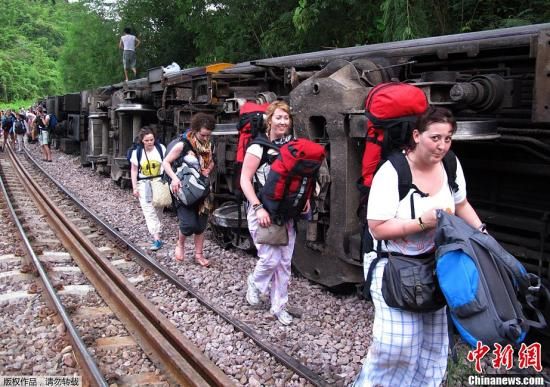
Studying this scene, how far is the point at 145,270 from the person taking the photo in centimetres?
687

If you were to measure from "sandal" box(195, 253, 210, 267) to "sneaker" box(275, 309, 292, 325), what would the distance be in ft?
6.69

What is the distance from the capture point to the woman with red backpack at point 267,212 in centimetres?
455

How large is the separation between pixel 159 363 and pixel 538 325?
290 centimetres

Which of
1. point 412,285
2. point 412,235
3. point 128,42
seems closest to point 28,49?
point 128,42

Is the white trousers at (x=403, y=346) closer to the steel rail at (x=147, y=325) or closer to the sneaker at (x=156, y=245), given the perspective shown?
the steel rail at (x=147, y=325)

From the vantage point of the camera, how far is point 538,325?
8.07 ft

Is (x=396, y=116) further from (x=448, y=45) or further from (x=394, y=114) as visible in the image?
(x=448, y=45)

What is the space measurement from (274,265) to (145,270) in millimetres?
2646

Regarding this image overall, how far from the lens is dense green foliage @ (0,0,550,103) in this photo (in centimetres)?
1024

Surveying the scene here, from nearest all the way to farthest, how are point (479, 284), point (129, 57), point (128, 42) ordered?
point (479, 284) → point (128, 42) → point (129, 57)

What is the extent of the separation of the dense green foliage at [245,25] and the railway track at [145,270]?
13.3 ft

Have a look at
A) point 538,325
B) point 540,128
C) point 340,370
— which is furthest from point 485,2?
point 538,325

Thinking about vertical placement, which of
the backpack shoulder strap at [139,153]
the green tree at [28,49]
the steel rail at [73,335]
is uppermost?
the green tree at [28,49]

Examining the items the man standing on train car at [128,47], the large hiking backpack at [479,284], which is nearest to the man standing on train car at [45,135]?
the man standing on train car at [128,47]
